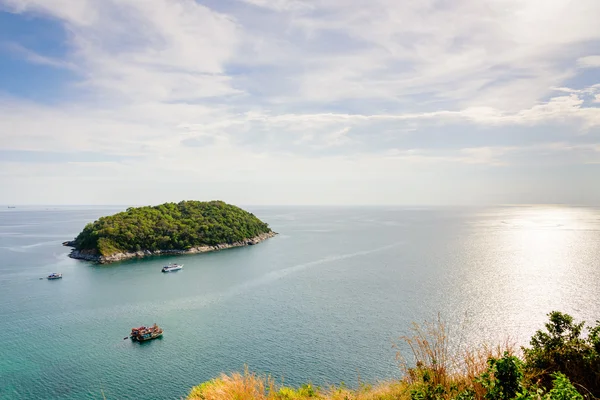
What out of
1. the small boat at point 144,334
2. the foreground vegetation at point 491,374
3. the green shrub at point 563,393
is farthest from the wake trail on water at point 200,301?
the green shrub at point 563,393

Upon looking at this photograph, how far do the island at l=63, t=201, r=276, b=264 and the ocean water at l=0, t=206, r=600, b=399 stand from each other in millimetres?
6247

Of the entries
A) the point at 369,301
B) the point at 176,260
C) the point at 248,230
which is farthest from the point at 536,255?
the point at 176,260

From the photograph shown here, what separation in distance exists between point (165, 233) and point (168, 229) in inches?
58.9

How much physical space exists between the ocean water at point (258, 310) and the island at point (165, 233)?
6247 mm

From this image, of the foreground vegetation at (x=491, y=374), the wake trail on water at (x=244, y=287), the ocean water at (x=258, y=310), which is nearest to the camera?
the foreground vegetation at (x=491, y=374)

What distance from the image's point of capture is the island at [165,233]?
257 feet

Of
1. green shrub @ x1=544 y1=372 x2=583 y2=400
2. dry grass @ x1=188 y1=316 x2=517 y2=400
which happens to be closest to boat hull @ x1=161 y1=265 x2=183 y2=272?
dry grass @ x1=188 y1=316 x2=517 y2=400

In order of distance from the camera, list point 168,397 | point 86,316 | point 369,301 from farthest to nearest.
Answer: point 369,301 < point 86,316 < point 168,397

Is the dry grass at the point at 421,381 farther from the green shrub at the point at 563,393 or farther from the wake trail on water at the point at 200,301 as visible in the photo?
the wake trail on water at the point at 200,301

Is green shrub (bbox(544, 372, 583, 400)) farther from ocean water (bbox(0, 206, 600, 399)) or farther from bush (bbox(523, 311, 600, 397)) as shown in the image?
ocean water (bbox(0, 206, 600, 399))

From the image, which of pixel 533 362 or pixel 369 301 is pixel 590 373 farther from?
pixel 369 301

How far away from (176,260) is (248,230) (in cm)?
2878

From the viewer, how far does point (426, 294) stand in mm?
46469

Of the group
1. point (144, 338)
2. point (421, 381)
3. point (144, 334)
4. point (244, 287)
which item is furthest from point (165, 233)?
point (421, 381)
